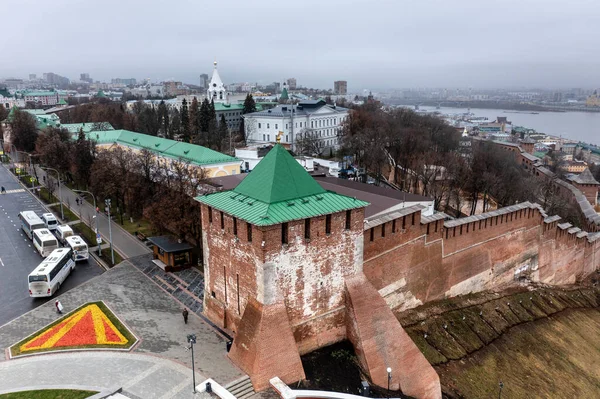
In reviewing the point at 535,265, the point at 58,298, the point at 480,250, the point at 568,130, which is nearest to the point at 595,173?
the point at 535,265

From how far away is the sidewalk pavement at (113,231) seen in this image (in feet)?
90.4

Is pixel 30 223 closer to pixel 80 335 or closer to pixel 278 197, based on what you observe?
pixel 80 335

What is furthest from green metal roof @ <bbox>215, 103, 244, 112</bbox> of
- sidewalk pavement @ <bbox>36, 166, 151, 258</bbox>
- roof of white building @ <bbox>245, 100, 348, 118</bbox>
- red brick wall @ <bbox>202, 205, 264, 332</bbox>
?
red brick wall @ <bbox>202, 205, 264, 332</bbox>

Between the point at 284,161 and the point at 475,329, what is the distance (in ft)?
42.7

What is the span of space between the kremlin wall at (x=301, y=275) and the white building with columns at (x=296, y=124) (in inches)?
1794

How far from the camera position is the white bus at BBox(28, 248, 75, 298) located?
2014 centimetres

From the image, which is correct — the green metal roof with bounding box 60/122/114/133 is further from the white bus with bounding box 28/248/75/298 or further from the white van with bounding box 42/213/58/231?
the white bus with bounding box 28/248/75/298

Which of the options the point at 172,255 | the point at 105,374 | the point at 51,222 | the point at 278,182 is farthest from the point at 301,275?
the point at 51,222

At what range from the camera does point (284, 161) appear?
593 inches

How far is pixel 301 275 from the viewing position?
47.3 ft

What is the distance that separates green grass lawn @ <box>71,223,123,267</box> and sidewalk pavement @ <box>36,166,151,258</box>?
275 mm

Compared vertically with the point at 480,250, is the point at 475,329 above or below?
below

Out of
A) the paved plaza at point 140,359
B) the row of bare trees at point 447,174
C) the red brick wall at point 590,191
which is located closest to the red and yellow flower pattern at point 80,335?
the paved plaza at point 140,359

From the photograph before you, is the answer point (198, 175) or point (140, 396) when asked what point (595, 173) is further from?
point (140, 396)
